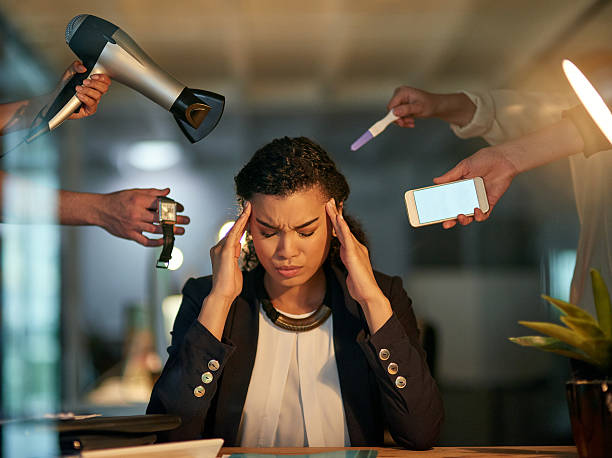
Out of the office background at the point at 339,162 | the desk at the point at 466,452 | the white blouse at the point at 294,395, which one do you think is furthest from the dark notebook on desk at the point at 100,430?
the office background at the point at 339,162

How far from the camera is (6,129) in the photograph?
157 centimetres

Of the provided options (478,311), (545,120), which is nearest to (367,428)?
(545,120)

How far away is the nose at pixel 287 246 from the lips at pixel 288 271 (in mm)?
31

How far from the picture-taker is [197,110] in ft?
4.92

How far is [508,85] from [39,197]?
304cm

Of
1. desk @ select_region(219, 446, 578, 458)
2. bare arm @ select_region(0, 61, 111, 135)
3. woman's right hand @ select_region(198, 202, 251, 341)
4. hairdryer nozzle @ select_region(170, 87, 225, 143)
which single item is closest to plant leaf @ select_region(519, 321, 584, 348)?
desk @ select_region(219, 446, 578, 458)

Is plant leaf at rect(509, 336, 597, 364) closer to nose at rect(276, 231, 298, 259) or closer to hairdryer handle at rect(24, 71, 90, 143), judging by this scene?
nose at rect(276, 231, 298, 259)

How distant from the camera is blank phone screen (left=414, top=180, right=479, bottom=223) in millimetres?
1508

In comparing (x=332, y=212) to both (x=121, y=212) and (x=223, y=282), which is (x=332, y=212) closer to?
(x=223, y=282)

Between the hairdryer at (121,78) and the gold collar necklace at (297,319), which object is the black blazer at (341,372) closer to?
the gold collar necklace at (297,319)

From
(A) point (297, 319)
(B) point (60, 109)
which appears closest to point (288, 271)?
(A) point (297, 319)

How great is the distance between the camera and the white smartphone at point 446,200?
1.51m

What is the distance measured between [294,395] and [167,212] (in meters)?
0.56

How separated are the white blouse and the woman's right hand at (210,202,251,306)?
21cm
